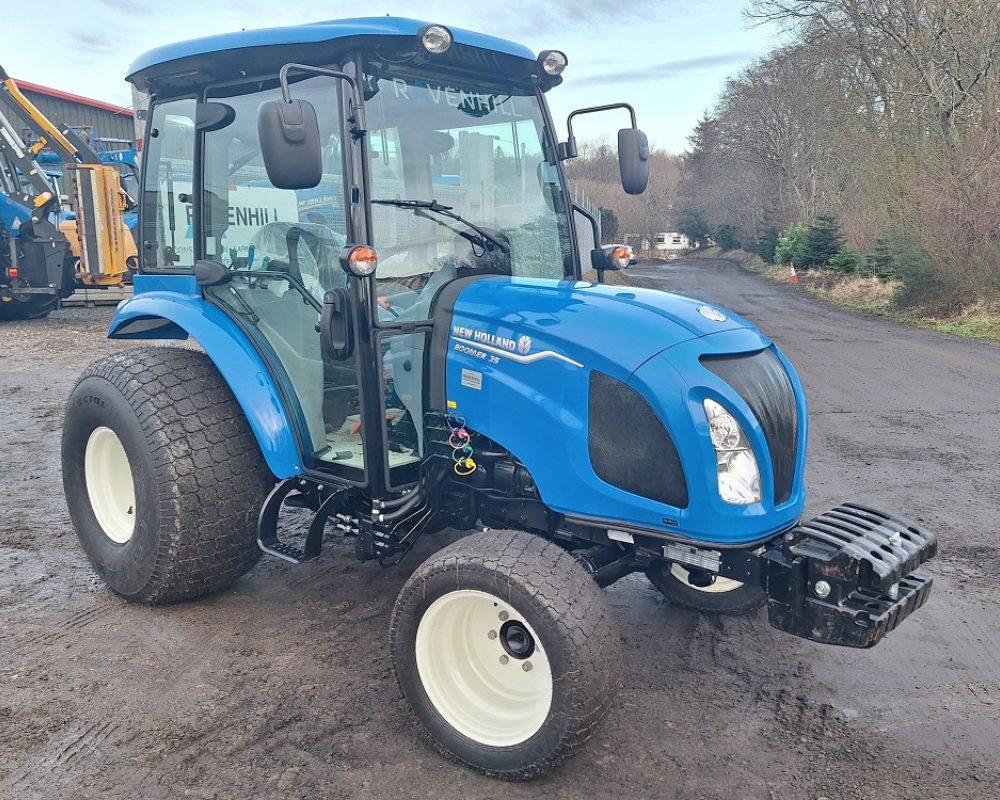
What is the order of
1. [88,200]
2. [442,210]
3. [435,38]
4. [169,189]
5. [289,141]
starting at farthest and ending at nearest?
[88,200] < [169,189] < [442,210] < [435,38] < [289,141]

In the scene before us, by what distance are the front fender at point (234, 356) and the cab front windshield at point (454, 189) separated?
691 millimetres

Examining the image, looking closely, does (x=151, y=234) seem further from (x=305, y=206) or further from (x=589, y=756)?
(x=589, y=756)

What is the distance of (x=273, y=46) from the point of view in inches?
131

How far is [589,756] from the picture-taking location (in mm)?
2826

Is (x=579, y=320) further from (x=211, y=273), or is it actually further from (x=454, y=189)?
(x=211, y=273)

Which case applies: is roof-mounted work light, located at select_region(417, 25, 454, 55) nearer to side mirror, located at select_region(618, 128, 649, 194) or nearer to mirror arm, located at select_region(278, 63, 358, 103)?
mirror arm, located at select_region(278, 63, 358, 103)

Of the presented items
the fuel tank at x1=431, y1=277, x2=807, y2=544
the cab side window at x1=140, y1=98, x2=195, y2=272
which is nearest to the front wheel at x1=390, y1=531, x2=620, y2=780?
the fuel tank at x1=431, y1=277, x2=807, y2=544

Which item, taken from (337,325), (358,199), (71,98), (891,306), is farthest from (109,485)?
(71,98)

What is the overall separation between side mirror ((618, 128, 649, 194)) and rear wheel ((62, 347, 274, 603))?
206cm

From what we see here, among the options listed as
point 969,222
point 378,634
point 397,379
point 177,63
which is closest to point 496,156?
point 397,379

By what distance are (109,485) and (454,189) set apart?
89.9 inches

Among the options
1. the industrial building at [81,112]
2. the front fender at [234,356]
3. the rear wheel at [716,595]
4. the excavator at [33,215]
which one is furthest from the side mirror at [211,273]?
the industrial building at [81,112]

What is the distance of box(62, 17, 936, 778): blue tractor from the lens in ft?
9.03

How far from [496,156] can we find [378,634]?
2.12m
